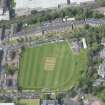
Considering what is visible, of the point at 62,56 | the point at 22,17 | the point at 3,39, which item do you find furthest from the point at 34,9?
the point at 62,56

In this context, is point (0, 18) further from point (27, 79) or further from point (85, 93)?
point (85, 93)

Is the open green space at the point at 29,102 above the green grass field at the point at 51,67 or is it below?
below

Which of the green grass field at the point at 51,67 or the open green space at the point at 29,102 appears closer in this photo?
the open green space at the point at 29,102

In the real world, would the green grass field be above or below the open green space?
above

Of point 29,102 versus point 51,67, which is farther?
point 51,67

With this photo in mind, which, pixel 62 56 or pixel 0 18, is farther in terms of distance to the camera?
pixel 0 18

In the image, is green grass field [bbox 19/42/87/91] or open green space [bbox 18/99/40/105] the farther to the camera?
green grass field [bbox 19/42/87/91]

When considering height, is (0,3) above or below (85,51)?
above

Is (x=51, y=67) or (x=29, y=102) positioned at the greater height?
(x=51, y=67)
